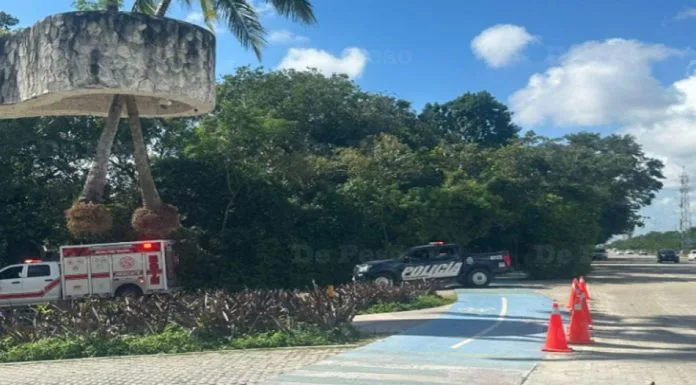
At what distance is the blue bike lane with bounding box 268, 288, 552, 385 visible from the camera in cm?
1034

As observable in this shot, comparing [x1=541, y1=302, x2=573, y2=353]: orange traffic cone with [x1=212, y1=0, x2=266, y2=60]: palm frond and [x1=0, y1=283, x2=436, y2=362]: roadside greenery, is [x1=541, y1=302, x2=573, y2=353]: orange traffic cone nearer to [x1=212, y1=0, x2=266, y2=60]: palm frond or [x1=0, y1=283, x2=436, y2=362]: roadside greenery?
[x1=0, y1=283, x2=436, y2=362]: roadside greenery

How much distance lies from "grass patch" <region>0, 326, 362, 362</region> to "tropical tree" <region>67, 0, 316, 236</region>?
5.60 meters

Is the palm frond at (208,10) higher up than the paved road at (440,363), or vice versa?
the palm frond at (208,10)

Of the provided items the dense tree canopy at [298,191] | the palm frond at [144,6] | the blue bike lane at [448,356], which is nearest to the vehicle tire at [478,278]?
the dense tree canopy at [298,191]

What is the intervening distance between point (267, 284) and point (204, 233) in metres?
3.17

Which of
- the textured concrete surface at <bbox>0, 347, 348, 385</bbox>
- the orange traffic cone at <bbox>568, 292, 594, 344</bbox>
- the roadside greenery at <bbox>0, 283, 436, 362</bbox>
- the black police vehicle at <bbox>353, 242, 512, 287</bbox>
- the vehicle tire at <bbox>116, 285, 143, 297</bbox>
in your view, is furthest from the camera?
the black police vehicle at <bbox>353, 242, 512, 287</bbox>

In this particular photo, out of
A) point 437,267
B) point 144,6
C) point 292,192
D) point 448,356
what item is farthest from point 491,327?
point 292,192

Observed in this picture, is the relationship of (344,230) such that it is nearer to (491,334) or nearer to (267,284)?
(267,284)

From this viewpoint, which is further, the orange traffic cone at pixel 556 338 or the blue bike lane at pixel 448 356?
the orange traffic cone at pixel 556 338

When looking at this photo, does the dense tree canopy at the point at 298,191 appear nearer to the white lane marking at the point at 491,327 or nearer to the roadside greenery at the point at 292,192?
the roadside greenery at the point at 292,192

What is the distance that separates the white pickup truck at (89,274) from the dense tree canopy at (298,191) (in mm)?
1644

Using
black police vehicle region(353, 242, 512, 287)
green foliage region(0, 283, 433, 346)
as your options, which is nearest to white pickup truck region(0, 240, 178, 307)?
black police vehicle region(353, 242, 512, 287)

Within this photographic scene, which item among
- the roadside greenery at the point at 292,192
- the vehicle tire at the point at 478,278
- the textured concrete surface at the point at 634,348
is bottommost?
the textured concrete surface at the point at 634,348

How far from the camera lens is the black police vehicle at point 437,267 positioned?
27938 mm
